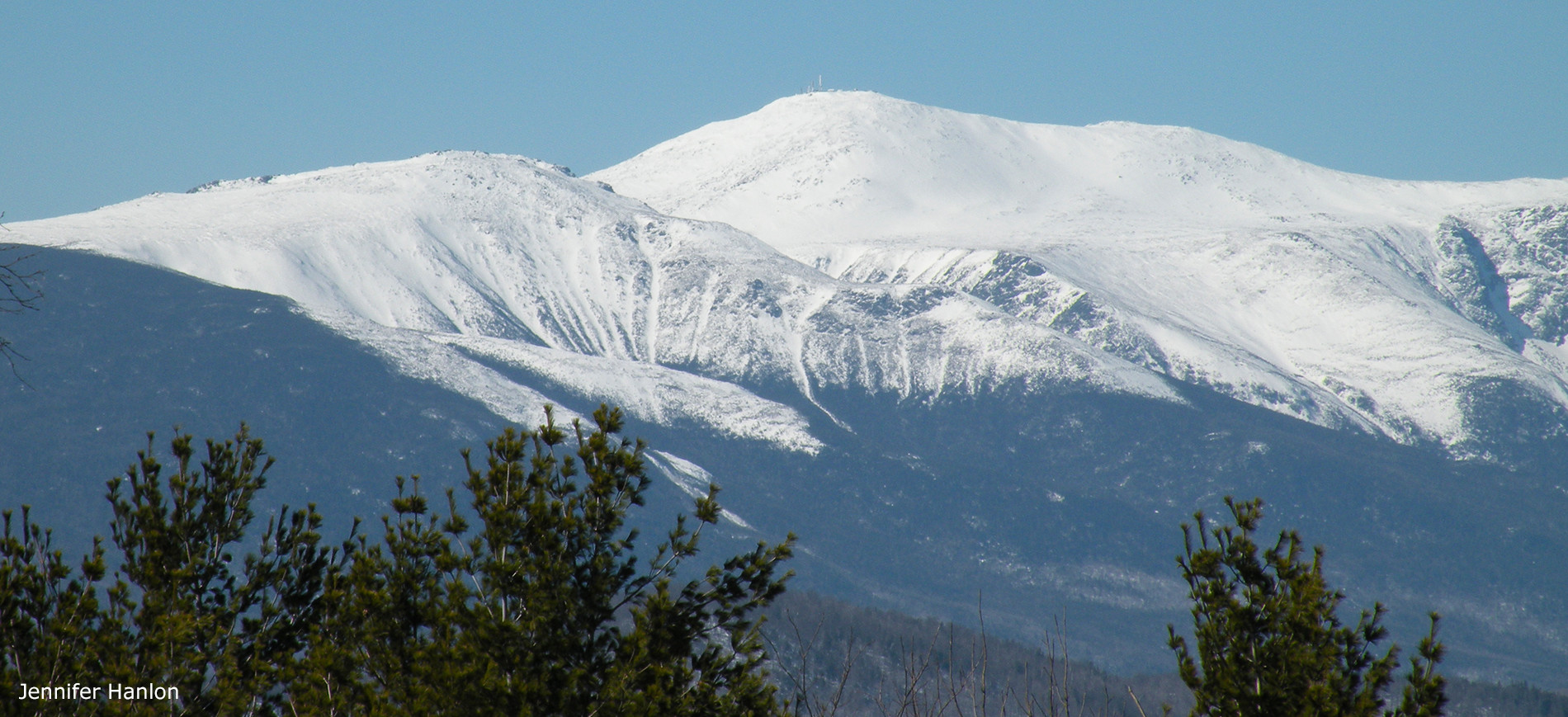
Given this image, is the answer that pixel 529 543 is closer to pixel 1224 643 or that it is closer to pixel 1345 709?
pixel 1224 643

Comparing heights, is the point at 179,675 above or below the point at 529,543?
below

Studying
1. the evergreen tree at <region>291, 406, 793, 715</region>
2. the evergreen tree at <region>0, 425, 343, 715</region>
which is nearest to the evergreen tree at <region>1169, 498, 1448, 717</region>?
the evergreen tree at <region>291, 406, 793, 715</region>

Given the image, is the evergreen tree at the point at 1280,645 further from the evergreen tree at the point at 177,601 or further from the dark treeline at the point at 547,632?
the evergreen tree at the point at 177,601

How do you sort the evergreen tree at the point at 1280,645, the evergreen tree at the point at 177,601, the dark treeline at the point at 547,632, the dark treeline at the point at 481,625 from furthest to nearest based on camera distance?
the evergreen tree at the point at 177,601 → the dark treeline at the point at 481,625 → the dark treeline at the point at 547,632 → the evergreen tree at the point at 1280,645

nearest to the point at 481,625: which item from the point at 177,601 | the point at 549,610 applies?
the point at 549,610

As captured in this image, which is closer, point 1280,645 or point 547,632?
point 1280,645

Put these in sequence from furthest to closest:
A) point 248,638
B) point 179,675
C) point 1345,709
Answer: point 248,638, point 179,675, point 1345,709

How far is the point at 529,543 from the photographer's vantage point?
1576 centimetres

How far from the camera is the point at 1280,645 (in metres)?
15.0

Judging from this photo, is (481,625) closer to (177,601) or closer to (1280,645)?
(177,601)

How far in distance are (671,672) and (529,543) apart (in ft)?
6.69

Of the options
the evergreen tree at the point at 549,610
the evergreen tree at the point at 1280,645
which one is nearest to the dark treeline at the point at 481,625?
the evergreen tree at the point at 549,610

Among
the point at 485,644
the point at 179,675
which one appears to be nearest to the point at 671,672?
the point at 485,644

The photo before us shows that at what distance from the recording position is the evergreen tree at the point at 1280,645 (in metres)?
14.7
